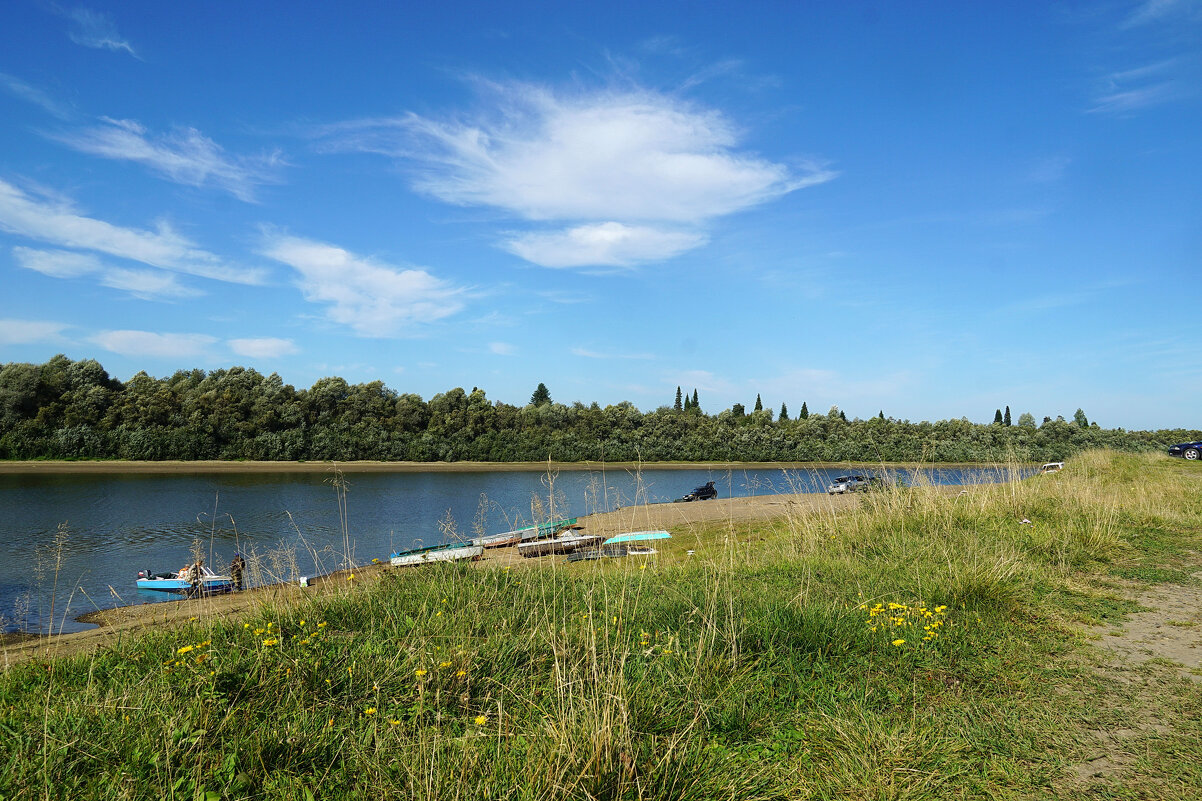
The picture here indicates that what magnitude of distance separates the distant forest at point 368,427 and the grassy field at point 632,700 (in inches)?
1956

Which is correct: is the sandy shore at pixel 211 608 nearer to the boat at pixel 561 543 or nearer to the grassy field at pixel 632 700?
the boat at pixel 561 543

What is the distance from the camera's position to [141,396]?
71.4 m

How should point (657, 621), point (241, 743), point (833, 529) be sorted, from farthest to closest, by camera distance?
point (833, 529) → point (657, 621) → point (241, 743)

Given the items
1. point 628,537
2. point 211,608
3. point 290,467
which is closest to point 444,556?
point 211,608

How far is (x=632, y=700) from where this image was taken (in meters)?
3.81

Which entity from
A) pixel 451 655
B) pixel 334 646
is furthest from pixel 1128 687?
pixel 334 646

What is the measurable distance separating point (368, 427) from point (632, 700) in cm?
8187

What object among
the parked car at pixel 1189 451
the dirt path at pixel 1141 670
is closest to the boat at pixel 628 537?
the dirt path at pixel 1141 670

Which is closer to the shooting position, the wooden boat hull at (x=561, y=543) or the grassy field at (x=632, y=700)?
the grassy field at (x=632, y=700)

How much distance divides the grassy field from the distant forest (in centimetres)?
4968

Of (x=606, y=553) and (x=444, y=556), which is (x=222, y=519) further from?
(x=444, y=556)

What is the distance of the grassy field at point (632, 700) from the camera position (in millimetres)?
3184

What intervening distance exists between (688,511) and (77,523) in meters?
29.7

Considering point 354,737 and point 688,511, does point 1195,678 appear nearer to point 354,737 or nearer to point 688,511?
point 354,737
